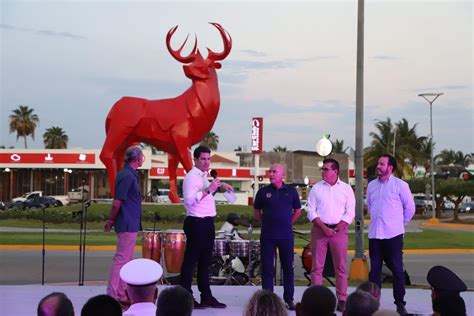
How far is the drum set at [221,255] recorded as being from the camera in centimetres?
1180

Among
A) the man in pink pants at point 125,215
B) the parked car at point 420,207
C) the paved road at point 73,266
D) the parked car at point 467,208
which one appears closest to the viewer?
the man in pink pants at point 125,215

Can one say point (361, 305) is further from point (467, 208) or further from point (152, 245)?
point (467, 208)

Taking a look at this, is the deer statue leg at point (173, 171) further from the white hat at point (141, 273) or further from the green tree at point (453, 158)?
the green tree at point (453, 158)

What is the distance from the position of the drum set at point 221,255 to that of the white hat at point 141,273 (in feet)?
22.3

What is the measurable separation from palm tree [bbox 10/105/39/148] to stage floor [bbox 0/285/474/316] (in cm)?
7909

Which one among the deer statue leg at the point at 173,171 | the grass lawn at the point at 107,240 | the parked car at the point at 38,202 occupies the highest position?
the deer statue leg at the point at 173,171

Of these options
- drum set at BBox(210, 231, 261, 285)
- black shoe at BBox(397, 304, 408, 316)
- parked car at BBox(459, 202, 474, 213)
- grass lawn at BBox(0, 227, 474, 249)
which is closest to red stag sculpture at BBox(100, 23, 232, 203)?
grass lawn at BBox(0, 227, 474, 249)

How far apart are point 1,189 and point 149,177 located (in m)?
14.1

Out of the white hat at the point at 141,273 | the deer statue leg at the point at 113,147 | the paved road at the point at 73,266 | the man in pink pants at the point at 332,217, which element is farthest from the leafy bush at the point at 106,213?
the white hat at the point at 141,273

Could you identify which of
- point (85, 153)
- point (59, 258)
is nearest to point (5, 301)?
point (59, 258)

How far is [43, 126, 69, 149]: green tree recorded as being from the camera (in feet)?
289

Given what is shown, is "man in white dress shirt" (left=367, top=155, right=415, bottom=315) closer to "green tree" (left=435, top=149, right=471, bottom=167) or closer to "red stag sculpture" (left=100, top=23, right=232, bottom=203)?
"red stag sculpture" (left=100, top=23, right=232, bottom=203)

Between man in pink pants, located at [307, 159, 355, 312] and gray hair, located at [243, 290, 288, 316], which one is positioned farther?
man in pink pants, located at [307, 159, 355, 312]

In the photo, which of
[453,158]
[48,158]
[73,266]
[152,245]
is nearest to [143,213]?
[73,266]
